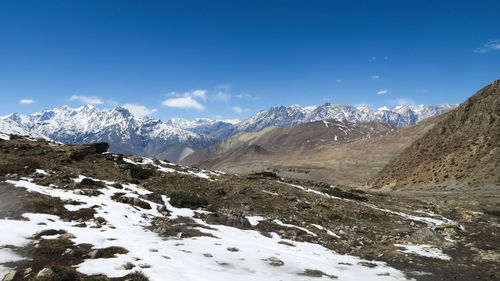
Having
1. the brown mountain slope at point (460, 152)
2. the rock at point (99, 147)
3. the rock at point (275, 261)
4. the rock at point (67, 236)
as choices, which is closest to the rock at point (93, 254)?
the rock at point (67, 236)

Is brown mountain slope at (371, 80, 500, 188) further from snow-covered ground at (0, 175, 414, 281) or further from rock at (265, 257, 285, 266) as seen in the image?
rock at (265, 257, 285, 266)

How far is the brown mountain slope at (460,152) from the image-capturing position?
63.4 meters

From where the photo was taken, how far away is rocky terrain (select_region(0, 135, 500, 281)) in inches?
373

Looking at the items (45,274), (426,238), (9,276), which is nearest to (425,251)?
(426,238)

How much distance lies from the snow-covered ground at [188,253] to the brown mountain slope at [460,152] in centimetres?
6697

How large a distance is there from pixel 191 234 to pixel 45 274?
7.37 meters

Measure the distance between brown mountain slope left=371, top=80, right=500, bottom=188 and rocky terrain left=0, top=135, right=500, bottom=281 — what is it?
46.9m

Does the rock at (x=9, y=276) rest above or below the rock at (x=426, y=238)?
above

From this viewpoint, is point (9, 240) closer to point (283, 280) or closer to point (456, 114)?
point (283, 280)

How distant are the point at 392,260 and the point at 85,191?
1981 centimetres

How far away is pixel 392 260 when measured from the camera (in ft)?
45.8

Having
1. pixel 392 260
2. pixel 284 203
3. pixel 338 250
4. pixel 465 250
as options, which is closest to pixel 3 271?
pixel 338 250

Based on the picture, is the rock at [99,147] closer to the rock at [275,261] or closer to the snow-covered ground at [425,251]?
the rock at [275,261]

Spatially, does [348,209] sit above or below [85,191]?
below
